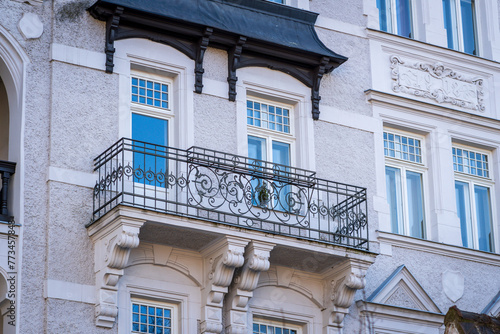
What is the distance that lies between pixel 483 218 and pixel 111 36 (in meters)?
7.95

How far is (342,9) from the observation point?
22656mm

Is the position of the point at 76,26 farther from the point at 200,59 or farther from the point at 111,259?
the point at 111,259

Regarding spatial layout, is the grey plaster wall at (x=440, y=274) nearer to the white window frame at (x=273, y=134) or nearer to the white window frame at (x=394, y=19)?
the white window frame at (x=273, y=134)

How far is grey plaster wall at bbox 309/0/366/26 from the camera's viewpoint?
22359mm

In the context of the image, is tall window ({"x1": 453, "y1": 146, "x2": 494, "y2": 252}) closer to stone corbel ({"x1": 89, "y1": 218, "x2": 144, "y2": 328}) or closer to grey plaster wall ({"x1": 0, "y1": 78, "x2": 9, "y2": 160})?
stone corbel ({"x1": 89, "y1": 218, "x2": 144, "y2": 328})

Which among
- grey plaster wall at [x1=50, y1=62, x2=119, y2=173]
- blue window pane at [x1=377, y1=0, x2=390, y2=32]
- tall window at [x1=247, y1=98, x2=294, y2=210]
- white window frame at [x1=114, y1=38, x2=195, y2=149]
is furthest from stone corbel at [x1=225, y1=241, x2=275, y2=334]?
blue window pane at [x1=377, y1=0, x2=390, y2=32]

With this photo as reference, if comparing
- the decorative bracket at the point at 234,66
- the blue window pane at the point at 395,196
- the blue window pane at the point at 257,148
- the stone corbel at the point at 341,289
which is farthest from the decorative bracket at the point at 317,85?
the stone corbel at the point at 341,289

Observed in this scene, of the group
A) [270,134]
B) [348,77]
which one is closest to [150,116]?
[270,134]

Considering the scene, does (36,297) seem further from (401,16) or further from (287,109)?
(401,16)

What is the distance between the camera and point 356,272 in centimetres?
1969

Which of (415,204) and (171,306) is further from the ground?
(415,204)

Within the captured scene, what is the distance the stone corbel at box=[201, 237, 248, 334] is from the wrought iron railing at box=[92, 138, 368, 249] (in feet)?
1.18

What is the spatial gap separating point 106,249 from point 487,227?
26.7ft

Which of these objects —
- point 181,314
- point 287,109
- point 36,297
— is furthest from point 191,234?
point 287,109
